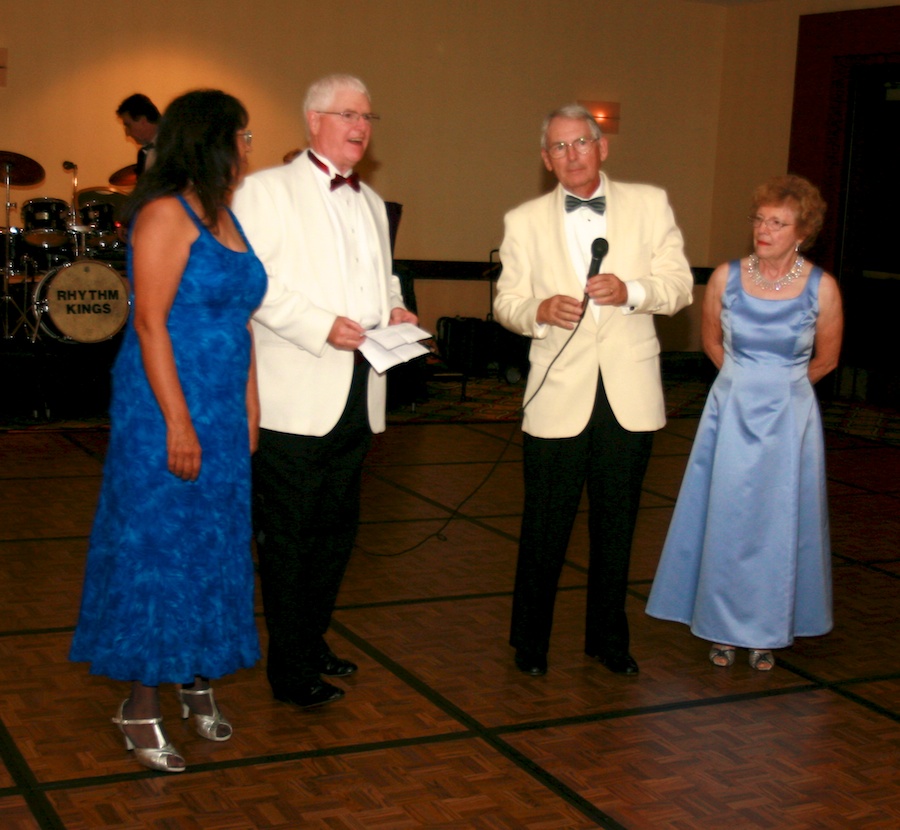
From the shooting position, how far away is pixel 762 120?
10961mm

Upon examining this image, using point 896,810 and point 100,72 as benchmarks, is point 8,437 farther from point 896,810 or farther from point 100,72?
Answer: point 896,810

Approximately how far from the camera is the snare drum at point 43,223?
8211mm

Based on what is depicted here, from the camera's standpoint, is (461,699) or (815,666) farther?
(815,666)

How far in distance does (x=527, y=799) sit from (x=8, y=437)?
5033 mm

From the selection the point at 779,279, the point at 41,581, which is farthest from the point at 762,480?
the point at 41,581

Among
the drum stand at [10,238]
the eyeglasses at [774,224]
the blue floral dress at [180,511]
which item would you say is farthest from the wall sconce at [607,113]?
the blue floral dress at [180,511]

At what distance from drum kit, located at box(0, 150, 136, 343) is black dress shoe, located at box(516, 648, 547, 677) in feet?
15.8

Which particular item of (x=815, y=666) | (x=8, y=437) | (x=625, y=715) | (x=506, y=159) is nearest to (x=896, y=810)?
(x=625, y=715)

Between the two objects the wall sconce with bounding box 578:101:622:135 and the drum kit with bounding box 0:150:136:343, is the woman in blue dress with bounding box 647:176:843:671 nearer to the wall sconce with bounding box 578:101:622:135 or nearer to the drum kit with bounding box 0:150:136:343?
the drum kit with bounding box 0:150:136:343

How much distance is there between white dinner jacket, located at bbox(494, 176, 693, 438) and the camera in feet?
11.5

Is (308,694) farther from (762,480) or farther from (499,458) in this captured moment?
(499,458)

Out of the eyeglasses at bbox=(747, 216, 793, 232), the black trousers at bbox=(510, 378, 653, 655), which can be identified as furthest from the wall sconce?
the black trousers at bbox=(510, 378, 653, 655)

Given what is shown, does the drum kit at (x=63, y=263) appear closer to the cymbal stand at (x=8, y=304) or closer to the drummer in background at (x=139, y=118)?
the cymbal stand at (x=8, y=304)

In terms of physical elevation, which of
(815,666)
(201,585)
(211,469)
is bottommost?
(815,666)
